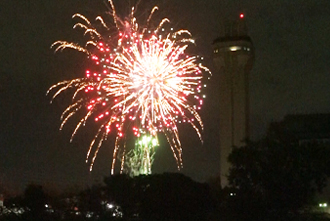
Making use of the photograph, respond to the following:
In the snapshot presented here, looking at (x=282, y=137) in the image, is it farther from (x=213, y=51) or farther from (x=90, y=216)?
(x=213, y=51)

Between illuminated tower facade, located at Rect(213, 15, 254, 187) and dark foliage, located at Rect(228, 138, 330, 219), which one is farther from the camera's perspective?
illuminated tower facade, located at Rect(213, 15, 254, 187)

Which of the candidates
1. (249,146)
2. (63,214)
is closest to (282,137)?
(249,146)

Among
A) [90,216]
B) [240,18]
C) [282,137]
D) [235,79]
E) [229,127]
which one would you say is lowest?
[90,216]

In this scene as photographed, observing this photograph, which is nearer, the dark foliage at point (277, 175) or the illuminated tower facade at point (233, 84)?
the dark foliage at point (277, 175)

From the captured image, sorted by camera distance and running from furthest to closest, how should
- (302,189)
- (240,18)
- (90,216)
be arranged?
(240,18), (302,189), (90,216)

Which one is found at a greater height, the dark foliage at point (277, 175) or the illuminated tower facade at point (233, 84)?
the illuminated tower facade at point (233, 84)

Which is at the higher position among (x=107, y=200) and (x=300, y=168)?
(x=300, y=168)

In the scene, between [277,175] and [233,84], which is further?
[233,84]

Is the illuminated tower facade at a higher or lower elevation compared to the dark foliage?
higher
